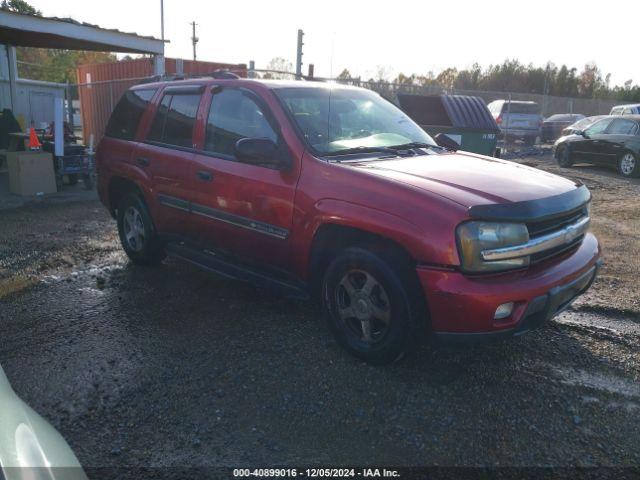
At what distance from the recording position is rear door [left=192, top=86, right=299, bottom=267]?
12.5 feet

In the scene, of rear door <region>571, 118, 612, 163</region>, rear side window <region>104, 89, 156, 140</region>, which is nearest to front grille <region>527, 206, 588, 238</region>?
rear side window <region>104, 89, 156, 140</region>

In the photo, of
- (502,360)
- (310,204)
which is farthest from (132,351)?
(502,360)

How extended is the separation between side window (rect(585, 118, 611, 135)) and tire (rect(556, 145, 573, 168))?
0.81 metres

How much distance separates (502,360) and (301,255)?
1.56 metres

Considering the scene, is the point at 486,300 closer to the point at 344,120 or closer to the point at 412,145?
the point at 412,145

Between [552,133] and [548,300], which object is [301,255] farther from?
[552,133]

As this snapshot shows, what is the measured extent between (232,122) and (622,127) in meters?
12.3

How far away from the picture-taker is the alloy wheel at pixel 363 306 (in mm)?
3379

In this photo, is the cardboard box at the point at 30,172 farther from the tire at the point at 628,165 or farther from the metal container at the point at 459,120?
the tire at the point at 628,165

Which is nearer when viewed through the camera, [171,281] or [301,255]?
[301,255]

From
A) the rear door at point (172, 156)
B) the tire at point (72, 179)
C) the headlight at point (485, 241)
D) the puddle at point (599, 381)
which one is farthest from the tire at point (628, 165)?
the tire at point (72, 179)

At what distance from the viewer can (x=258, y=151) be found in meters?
3.68

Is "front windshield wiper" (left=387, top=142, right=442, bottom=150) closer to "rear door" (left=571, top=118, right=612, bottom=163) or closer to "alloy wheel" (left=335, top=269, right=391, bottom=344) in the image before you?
"alloy wheel" (left=335, top=269, right=391, bottom=344)

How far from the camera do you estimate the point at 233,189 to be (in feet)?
13.4
